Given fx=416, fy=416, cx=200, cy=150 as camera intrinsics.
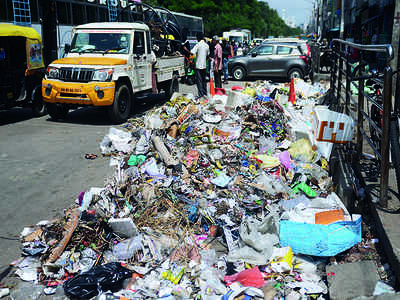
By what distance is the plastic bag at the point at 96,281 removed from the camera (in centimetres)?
365

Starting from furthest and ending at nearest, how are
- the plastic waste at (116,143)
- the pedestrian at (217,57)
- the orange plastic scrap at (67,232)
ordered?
the pedestrian at (217,57) → the plastic waste at (116,143) → the orange plastic scrap at (67,232)

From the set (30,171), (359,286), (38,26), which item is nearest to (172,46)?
(38,26)

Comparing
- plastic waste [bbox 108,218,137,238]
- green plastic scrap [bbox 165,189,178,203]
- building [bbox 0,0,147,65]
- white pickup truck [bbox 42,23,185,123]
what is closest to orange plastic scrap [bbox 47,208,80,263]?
plastic waste [bbox 108,218,137,238]

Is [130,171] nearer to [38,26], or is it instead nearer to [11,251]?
[11,251]

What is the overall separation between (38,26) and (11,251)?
16147mm

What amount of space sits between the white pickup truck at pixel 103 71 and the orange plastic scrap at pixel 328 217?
280 inches

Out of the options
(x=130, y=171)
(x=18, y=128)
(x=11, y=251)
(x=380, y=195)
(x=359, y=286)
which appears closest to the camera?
(x=359, y=286)

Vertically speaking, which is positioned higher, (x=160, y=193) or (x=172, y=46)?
(x=172, y=46)

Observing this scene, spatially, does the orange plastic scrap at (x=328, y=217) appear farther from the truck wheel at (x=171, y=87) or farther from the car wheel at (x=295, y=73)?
the car wheel at (x=295, y=73)

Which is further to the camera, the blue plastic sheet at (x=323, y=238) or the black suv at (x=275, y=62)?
the black suv at (x=275, y=62)

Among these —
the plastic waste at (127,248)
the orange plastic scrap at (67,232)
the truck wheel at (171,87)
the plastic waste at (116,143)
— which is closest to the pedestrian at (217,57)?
the truck wheel at (171,87)

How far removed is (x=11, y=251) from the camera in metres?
4.47

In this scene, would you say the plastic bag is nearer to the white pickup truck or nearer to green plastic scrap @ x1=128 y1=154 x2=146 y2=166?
green plastic scrap @ x1=128 y1=154 x2=146 y2=166

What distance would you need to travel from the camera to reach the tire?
11.6 metres
